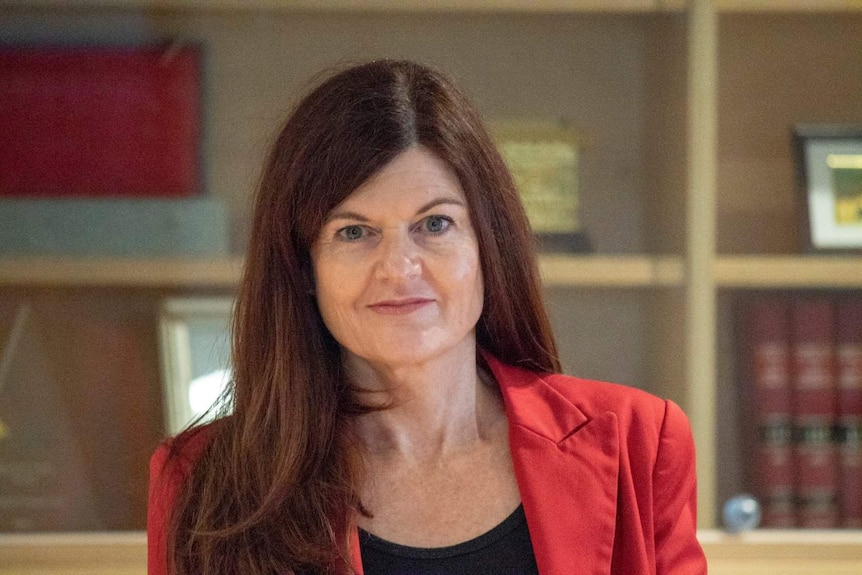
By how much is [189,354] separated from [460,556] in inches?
37.4

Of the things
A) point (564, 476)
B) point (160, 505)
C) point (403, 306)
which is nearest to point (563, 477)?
point (564, 476)

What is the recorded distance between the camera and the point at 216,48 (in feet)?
6.57

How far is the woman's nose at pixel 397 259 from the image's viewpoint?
1.15m

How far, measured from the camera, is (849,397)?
6.16 ft

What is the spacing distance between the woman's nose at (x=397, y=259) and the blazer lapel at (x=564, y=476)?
9.4 inches

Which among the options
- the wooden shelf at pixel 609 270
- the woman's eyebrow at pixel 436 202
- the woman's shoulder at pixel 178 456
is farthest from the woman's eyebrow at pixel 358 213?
the wooden shelf at pixel 609 270

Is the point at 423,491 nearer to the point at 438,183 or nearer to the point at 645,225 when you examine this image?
the point at 438,183

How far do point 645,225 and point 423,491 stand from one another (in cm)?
98

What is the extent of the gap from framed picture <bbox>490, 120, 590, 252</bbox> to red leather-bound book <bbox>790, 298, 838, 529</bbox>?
0.44m

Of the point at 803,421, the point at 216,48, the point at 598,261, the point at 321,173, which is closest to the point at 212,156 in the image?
the point at 216,48

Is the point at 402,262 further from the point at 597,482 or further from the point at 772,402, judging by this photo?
the point at 772,402

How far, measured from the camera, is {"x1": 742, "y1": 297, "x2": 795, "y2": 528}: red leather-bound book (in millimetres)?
1890

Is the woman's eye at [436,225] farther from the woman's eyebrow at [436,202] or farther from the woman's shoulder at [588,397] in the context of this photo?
the woman's shoulder at [588,397]

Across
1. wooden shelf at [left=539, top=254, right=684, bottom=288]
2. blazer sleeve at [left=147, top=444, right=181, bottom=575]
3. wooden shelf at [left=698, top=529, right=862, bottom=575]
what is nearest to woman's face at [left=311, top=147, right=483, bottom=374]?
blazer sleeve at [left=147, top=444, right=181, bottom=575]
